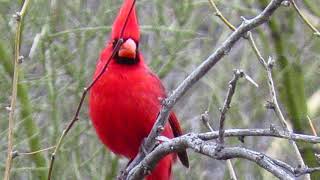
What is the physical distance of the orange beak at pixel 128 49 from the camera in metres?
3.25

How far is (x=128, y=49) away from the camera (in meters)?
3.29

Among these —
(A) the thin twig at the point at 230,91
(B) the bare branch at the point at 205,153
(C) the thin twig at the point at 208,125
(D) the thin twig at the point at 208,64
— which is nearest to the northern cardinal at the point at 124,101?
(D) the thin twig at the point at 208,64

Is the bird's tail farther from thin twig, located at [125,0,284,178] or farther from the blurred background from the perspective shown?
the blurred background

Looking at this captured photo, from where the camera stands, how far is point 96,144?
236 inches

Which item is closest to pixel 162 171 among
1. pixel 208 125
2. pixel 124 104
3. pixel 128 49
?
pixel 124 104

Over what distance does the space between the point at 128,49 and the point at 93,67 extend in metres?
2.42

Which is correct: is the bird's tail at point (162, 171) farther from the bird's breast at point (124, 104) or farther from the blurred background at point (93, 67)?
the blurred background at point (93, 67)

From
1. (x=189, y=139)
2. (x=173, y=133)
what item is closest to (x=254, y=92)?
(x=173, y=133)

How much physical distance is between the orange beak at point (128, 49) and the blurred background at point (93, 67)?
1580 mm

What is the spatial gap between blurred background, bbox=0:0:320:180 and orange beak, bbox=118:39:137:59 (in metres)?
1.58

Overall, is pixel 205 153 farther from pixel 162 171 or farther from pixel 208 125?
pixel 162 171

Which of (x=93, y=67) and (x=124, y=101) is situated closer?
(x=124, y=101)

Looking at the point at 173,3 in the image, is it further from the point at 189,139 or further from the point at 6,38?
the point at 189,139

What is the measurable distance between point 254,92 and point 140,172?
3465mm
